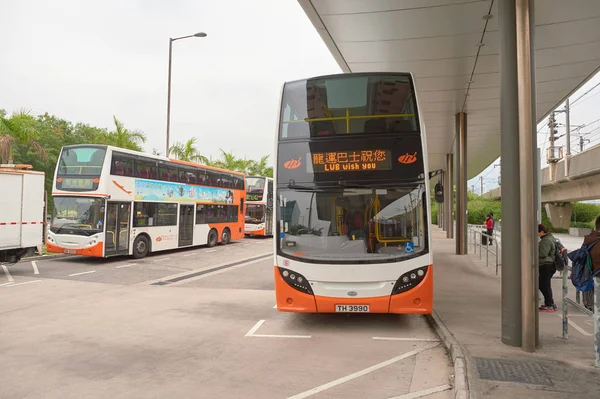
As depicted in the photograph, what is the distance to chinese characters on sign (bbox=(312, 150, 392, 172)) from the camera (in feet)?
22.5

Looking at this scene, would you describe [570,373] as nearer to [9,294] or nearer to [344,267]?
[344,267]

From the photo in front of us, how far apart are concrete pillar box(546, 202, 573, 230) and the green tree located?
4368 centimetres

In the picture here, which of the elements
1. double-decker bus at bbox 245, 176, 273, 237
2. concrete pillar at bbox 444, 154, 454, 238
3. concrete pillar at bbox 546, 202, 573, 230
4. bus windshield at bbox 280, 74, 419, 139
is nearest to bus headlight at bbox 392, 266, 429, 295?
bus windshield at bbox 280, 74, 419, 139

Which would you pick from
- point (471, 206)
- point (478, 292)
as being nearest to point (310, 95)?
point (478, 292)

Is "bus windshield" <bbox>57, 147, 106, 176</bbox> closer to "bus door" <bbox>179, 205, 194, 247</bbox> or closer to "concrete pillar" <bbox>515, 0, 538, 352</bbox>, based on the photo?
"bus door" <bbox>179, 205, 194, 247</bbox>

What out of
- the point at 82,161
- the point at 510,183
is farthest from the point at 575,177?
the point at 82,161

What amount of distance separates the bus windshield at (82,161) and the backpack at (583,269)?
42.6ft

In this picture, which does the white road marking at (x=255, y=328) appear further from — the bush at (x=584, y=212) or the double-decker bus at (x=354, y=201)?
the bush at (x=584, y=212)

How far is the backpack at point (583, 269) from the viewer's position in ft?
22.1

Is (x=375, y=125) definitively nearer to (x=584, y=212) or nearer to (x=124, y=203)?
(x=124, y=203)

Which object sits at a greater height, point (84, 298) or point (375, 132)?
point (375, 132)

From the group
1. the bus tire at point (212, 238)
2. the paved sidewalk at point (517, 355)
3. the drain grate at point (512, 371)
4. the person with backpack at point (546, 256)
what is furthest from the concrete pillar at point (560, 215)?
the drain grate at point (512, 371)

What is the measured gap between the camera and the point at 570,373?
4.75 metres

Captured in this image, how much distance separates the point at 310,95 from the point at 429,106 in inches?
412
